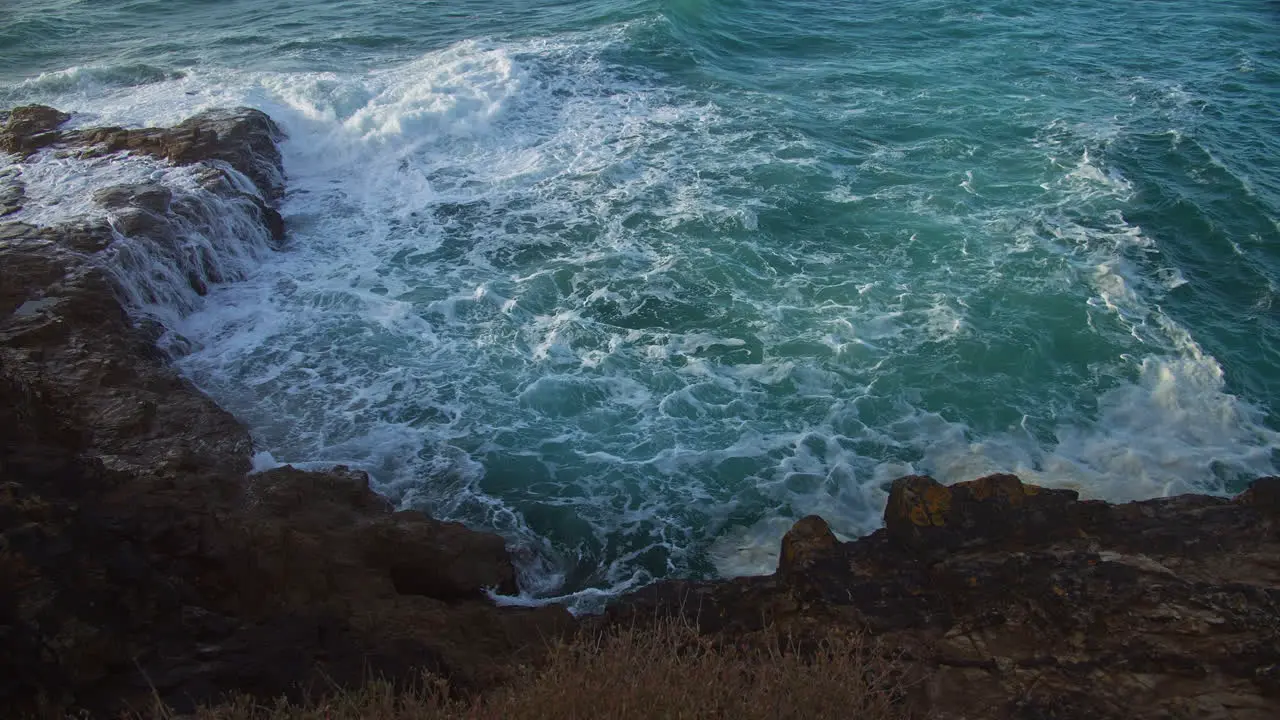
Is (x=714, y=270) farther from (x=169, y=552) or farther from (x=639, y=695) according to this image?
(x=639, y=695)

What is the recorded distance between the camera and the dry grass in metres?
3.86

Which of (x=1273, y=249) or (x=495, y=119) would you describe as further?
(x=495, y=119)

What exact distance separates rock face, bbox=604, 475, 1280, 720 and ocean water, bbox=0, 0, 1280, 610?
1.13 metres

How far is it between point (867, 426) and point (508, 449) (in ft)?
11.8

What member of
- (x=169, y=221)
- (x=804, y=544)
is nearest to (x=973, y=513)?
(x=804, y=544)

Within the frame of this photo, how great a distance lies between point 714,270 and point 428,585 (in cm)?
605

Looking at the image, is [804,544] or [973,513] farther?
[973,513]

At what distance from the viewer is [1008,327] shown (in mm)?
10000

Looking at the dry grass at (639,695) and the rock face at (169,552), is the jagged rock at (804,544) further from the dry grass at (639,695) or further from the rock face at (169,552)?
the dry grass at (639,695)

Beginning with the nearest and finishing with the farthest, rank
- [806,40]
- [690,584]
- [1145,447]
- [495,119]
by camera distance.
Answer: [690,584] → [1145,447] → [495,119] → [806,40]

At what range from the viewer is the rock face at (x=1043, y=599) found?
194 inches

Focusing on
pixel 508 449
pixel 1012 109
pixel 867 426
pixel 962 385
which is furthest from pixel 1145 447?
pixel 1012 109

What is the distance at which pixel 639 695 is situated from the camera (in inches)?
153

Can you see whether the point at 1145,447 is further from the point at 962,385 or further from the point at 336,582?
the point at 336,582
